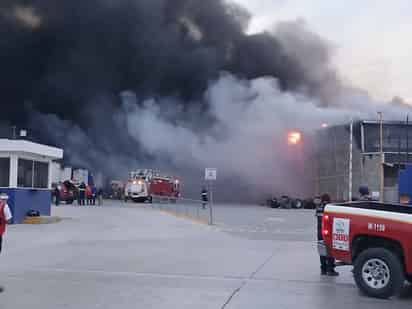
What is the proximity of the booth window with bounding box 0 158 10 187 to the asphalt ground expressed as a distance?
259 centimetres

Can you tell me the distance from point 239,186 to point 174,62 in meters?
11.7

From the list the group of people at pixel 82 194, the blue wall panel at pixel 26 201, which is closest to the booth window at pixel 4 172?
the blue wall panel at pixel 26 201

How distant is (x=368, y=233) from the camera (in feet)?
27.3

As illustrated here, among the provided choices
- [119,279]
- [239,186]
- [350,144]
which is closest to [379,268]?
[119,279]

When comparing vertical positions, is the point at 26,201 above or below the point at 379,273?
above

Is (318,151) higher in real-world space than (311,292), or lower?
higher

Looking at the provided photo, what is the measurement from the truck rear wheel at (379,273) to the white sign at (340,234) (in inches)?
11.9

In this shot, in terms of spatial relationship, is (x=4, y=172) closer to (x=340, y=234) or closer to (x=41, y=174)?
(x=41, y=174)

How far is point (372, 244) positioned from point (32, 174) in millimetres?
15266

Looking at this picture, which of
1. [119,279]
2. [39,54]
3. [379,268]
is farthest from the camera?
[39,54]

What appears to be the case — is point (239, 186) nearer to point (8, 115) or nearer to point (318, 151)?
point (318, 151)

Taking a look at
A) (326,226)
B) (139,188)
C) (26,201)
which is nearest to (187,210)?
(26,201)

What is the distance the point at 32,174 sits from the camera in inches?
832

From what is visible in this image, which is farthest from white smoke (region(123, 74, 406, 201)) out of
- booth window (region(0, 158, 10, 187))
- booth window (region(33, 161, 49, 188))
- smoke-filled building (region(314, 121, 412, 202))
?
booth window (region(0, 158, 10, 187))
